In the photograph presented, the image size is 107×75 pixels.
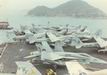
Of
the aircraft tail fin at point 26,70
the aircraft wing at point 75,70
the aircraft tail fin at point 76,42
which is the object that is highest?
the aircraft wing at point 75,70

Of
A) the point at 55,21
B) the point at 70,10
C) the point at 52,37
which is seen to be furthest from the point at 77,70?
the point at 55,21

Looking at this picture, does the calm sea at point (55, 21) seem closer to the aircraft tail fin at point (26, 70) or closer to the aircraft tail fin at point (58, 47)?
the aircraft tail fin at point (58, 47)

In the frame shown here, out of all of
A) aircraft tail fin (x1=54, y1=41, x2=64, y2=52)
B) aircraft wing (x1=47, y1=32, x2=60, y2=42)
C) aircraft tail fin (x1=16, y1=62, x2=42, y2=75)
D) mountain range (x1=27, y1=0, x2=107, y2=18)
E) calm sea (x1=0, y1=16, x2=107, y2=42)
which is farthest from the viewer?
mountain range (x1=27, y1=0, x2=107, y2=18)

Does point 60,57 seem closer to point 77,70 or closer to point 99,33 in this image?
point 77,70

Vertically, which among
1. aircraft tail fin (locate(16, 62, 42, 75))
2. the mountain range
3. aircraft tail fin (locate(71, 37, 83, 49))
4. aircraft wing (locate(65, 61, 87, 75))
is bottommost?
aircraft tail fin (locate(71, 37, 83, 49))

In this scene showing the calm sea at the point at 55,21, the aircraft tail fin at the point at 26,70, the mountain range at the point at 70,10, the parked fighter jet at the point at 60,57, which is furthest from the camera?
the mountain range at the point at 70,10

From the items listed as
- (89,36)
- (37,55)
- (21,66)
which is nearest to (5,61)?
(37,55)

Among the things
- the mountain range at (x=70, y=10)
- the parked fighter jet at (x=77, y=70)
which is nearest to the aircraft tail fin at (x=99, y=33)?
the mountain range at (x=70, y=10)

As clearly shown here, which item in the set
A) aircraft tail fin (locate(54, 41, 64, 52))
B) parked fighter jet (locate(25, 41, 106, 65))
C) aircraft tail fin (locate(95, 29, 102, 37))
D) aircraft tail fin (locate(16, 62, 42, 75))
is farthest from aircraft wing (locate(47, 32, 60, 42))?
aircraft tail fin (locate(16, 62, 42, 75))

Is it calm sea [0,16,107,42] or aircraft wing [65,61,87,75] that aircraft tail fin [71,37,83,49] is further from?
aircraft wing [65,61,87,75]

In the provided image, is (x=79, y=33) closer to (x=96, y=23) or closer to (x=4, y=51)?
(x=96, y=23)

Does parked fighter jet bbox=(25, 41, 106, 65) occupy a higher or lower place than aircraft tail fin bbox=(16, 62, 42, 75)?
lower

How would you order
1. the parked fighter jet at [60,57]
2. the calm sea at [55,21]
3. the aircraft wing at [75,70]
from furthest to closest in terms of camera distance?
the calm sea at [55,21] → the parked fighter jet at [60,57] → the aircraft wing at [75,70]

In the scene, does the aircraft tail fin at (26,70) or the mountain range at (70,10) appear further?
the mountain range at (70,10)
